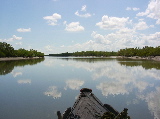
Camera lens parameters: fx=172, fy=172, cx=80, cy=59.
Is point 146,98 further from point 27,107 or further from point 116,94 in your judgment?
point 27,107

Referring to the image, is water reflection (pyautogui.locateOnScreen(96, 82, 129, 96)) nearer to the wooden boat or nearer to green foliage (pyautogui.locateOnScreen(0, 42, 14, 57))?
the wooden boat

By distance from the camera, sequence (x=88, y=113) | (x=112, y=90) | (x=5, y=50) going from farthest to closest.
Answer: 1. (x=5, y=50)
2. (x=112, y=90)
3. (x=88, y=113)

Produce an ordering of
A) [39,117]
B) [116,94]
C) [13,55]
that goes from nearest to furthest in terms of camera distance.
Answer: [39,117] → [116,94] → [13,55]

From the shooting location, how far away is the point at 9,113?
16.5 meters

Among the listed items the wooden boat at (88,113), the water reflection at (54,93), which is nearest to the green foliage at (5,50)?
the water reflection at (54,93)

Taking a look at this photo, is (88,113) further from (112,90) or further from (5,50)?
(5,50)

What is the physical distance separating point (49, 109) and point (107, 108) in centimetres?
664

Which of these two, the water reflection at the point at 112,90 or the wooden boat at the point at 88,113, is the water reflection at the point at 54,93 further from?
the wooden boat at the point at 88,113

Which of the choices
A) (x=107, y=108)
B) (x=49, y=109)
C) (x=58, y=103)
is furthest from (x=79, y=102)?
(x=58, y=103)

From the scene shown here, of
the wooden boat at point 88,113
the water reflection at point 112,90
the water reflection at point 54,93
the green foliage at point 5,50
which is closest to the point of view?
the wooden boat at point 88,113

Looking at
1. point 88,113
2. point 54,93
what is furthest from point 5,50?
point 88,113

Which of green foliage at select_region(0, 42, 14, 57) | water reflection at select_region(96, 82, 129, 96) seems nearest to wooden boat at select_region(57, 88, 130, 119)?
water reflection at select_region(96, 82, 129, 96)

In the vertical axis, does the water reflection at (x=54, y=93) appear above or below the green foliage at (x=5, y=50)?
below

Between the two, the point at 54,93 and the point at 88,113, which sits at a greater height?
the point at 88,113
